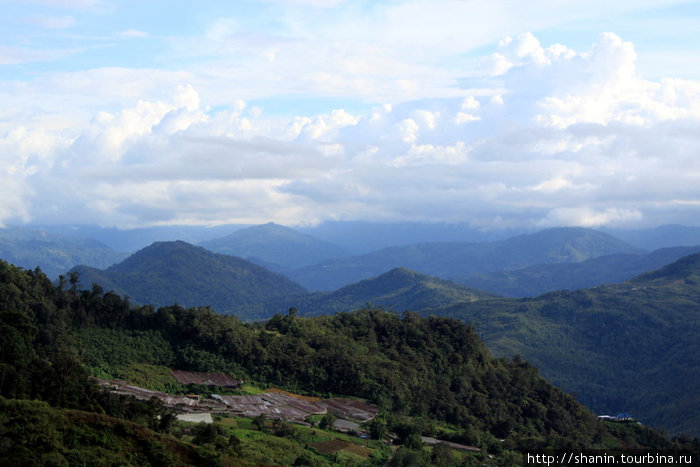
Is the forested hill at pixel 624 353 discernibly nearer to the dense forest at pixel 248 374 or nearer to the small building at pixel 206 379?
the dense forest at pixel 248 374

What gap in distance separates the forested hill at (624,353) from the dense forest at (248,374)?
2122 inches

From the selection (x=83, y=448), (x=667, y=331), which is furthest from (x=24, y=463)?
(x=667, y=331)

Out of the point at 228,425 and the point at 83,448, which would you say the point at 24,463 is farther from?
the point at 228,425

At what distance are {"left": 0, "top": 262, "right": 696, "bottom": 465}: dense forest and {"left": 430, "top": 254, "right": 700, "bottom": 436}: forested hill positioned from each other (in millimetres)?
53895

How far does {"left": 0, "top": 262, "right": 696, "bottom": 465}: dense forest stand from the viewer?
36.0 m

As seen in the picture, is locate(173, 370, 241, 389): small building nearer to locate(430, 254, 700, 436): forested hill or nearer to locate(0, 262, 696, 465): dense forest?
locate(0, 262, 696, 465): dense forest

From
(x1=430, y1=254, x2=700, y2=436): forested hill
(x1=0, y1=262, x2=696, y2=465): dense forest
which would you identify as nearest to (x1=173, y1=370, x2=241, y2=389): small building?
(x1=0, y1=262, x2=696, y2=465): dense forest

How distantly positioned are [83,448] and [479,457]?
38.2 meters

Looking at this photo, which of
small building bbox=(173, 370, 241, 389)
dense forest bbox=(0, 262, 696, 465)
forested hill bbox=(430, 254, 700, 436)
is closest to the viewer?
dense forest bbox=(0, 262, 696, 465)

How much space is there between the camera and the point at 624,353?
176125 millimetres

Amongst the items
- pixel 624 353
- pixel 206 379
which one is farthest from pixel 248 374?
pixel 624 353

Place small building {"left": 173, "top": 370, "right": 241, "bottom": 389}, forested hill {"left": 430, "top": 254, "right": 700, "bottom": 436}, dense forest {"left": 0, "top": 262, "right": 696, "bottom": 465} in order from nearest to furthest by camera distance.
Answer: dense forest {"left": 0, "top": 262, "right": 696, "bottom": 465}, small building {"left": 173, "top": 370, "right": 241, "bottom": 389}, forested hill {"left": 430, "top": 254, "right": 700, "bottom": 436}

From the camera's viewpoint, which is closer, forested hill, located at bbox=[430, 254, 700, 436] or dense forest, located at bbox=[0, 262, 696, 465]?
dense forest, located at bbox=[0, 262, 696, 465]

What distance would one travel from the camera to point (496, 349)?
541ft
